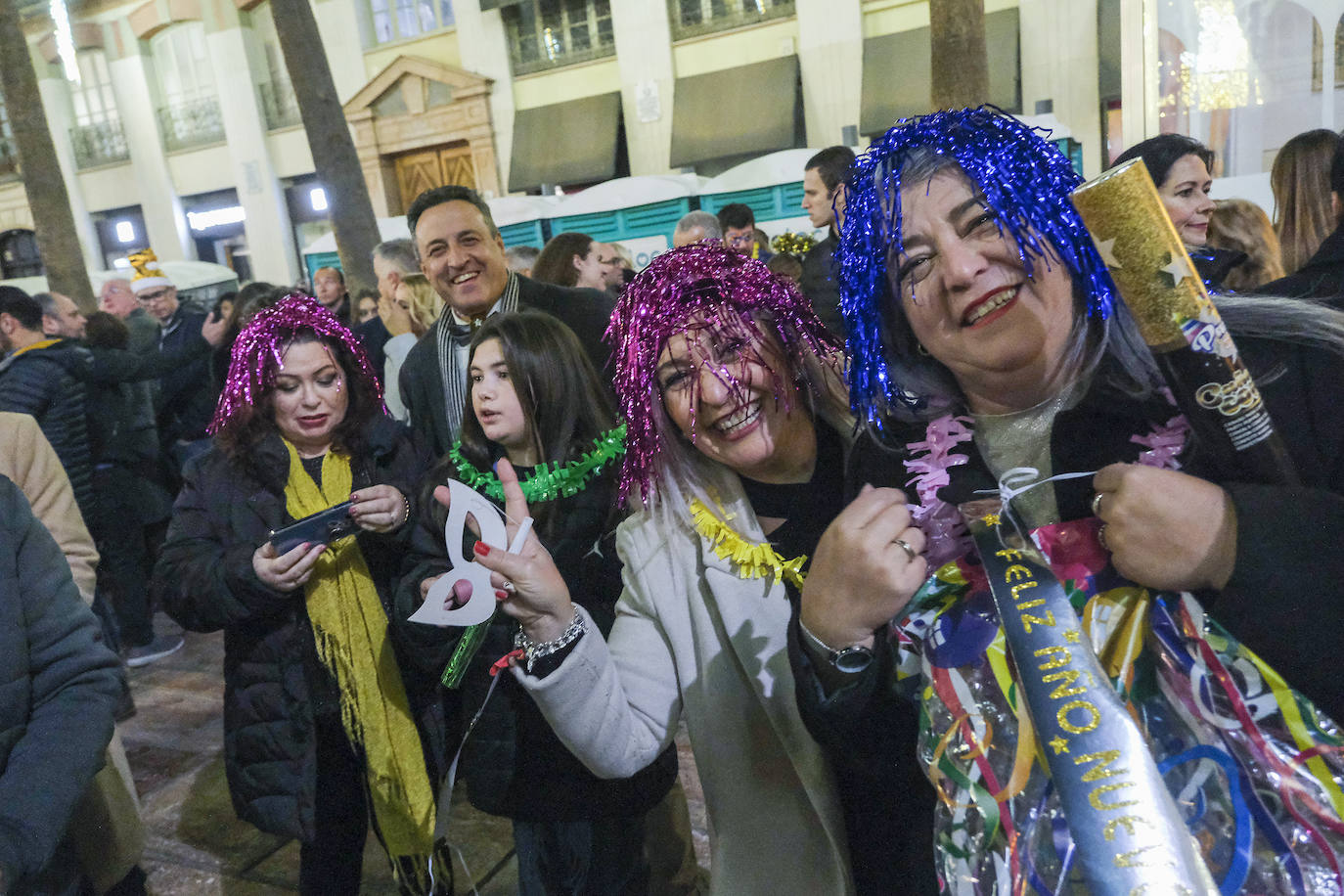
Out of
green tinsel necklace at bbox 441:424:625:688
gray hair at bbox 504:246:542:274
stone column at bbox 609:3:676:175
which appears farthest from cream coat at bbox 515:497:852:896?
stone column at bbox 609:3:676:175

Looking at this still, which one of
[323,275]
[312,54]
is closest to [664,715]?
[323,275]

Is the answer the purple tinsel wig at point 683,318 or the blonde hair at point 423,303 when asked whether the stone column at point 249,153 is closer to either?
the blonde hair at point 423,303

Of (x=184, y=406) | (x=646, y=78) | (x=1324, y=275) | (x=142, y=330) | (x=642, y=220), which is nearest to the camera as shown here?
(x=1324, y=275)

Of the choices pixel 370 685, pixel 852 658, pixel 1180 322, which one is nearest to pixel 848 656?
pixel 852 658

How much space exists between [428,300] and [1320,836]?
4123mm

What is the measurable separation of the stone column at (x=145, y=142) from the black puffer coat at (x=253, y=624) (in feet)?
60.6

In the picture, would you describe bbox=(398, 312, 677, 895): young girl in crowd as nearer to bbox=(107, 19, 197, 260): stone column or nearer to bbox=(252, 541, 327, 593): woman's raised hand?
bbox=(252, 541, 327, 593): woman's raised hand

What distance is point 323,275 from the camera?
6484 mm

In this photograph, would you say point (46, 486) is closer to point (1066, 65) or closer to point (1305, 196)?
point (1305, 196)

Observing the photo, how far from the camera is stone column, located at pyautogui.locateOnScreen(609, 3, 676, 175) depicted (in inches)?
518

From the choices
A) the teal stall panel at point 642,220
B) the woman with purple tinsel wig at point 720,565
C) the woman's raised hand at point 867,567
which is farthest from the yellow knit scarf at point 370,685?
the teal stall panel at point 642,220

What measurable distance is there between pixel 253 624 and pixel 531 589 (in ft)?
4.31

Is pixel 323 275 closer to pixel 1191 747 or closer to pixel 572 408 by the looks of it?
pixel 572 408

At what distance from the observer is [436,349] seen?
124 inches
